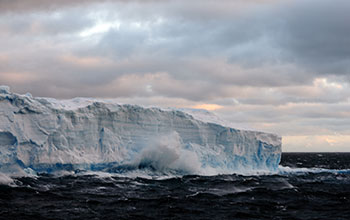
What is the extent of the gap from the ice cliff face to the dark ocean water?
1410 mm

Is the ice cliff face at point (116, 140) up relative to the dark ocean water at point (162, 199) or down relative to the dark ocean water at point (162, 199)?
up

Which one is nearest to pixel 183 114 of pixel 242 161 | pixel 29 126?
pixel 242 161

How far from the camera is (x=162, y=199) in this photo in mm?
15742

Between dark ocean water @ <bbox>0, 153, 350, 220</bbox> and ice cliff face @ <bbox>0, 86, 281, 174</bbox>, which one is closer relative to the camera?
dark ocean water @ <bbox>0, 153, 350, 220</bbox>

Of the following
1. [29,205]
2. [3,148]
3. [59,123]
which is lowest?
[29,205]

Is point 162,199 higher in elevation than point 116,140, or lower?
lower

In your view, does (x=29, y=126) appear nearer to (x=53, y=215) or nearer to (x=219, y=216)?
(x=53, y=215)

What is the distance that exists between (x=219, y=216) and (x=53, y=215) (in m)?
5.27

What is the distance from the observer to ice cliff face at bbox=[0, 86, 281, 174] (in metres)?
20.3

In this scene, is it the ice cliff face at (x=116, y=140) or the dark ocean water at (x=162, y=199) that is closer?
the dark ocean water at (x=162, y=199)

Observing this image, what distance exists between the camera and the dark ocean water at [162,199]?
13125mm

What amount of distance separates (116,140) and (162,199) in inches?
334

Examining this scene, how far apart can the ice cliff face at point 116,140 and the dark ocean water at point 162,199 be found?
1.41 metres

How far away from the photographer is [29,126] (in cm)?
2050
